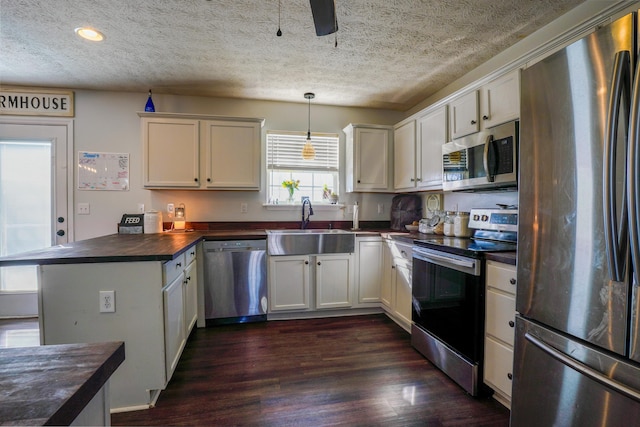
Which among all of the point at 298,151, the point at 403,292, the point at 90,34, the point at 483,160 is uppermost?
the point at 90,34

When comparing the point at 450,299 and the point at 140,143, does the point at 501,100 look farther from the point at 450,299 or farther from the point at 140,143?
the point at 140,143

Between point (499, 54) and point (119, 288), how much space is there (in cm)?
328

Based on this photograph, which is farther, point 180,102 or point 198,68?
point 180,102

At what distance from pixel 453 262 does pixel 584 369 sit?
33.7 inches

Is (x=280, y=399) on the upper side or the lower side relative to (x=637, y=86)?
lower

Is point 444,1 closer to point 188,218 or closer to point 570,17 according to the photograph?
point 570,17

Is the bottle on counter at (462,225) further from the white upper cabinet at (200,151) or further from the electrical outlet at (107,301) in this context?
the electrical outlet at (107,301)

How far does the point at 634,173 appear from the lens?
0.90 metres

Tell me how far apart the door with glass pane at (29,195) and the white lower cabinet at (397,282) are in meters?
3.46

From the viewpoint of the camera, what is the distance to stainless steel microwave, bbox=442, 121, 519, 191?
1.93 metres

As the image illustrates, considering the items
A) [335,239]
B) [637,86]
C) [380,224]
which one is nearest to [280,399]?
[335,239]

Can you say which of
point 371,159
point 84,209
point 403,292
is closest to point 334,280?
point 403,292

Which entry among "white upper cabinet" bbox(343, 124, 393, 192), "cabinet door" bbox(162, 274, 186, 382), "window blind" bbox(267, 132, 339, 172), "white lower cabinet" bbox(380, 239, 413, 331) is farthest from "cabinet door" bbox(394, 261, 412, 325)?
"cabinet door" bbox(162, 274, 186, 382)

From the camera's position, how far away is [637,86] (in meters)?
0.90
